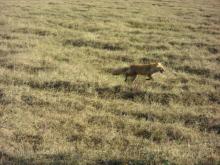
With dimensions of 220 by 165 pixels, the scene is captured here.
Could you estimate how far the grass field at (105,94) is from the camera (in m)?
6.74

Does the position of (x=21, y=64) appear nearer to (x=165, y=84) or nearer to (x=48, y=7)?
(x=165, y=84)

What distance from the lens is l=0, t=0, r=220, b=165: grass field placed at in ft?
22.1

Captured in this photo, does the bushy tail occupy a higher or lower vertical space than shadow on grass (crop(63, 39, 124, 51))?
lower

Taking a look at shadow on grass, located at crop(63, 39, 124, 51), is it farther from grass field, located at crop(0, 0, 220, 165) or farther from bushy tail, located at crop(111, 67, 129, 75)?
bushy tail, located at crop(111, 67, 129, 75)

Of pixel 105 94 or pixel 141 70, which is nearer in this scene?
pixel 105 94

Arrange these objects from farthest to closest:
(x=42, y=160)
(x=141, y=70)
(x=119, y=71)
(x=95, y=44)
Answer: (x=95, y=44)
(x=119, y=71)
(x=141, y=70)
(x=42, y=160)

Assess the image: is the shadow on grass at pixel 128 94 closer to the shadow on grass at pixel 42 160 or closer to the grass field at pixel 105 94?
the grass field at pixel 105 94

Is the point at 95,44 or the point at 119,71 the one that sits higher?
the point at 95,44

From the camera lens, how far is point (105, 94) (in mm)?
9516

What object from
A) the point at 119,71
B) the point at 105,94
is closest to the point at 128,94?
the point at 105,94

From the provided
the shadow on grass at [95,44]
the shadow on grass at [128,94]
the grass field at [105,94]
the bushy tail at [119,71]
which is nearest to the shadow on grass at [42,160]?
the grass field at [105,94]

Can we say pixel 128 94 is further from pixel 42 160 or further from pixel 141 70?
pixel 42 160

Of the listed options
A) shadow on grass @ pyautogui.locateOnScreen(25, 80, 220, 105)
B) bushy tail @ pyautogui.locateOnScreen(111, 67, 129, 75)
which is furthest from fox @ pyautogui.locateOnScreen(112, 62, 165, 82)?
shadow on grass @ pyautogui.locateOnScreen(25, 80, 220, 105)

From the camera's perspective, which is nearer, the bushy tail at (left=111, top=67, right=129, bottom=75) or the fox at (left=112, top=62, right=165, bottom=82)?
the fox at (left=112, top=62, right=165, bottom=82)
